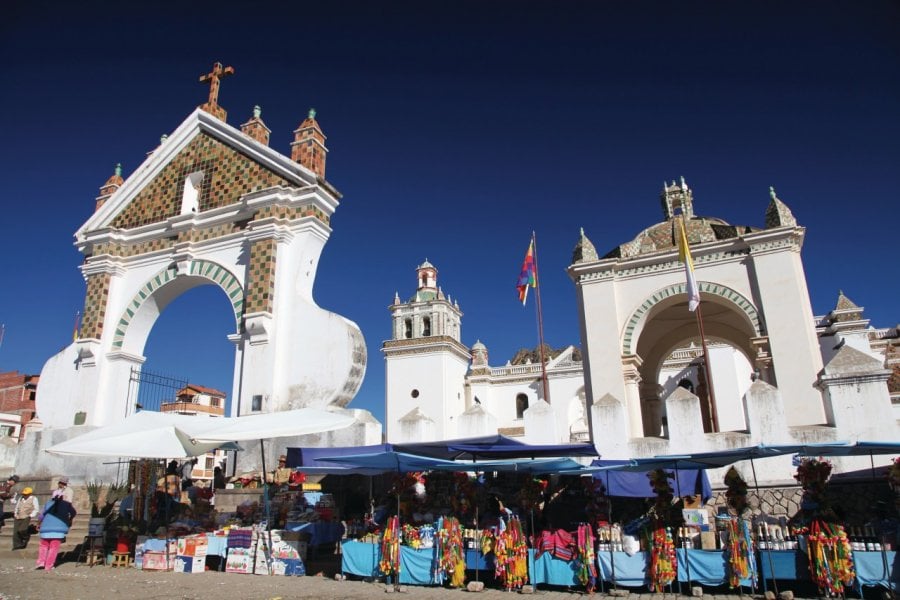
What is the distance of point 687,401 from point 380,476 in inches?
217

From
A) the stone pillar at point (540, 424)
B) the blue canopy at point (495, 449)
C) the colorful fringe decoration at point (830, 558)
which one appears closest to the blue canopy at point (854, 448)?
the colorful fringe decoration at point (830, 558)

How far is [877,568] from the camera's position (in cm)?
664

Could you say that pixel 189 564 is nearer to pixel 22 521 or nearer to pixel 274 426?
pixel 274 426

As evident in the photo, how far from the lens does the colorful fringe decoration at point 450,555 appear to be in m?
7.55

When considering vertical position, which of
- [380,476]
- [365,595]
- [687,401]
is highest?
[687,401]

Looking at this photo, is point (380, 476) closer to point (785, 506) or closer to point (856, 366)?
point (785, 506)

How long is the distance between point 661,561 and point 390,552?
10.4ft

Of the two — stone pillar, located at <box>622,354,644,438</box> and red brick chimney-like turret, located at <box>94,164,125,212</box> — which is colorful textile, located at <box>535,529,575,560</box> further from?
red brick chimney-like turret, located at <box>94,164,125,212</box>

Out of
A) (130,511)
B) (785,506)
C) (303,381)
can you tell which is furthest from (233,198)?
(785,506)

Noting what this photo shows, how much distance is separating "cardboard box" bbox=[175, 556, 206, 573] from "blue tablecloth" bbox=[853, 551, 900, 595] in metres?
7.92

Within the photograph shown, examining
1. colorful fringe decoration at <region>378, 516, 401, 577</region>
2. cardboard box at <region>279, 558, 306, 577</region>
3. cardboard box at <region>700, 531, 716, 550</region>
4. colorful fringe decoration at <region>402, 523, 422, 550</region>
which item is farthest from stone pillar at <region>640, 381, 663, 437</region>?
cardboard box at <region>279, 558, 306, 577</region>

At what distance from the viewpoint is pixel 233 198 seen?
13.0 meters

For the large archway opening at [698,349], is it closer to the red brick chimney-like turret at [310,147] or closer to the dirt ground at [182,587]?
the red brick chimney-like turret at [310,147]

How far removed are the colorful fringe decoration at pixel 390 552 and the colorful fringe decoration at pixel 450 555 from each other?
1.53ft
